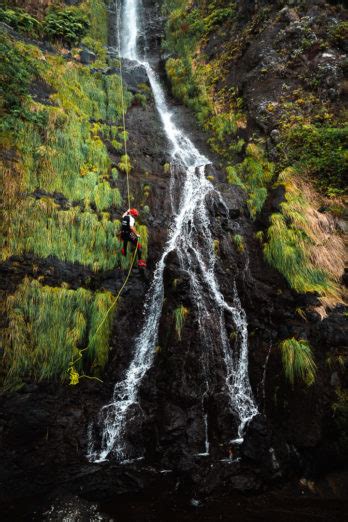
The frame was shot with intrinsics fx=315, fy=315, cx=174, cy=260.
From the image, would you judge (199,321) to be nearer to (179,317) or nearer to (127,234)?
(179,317)

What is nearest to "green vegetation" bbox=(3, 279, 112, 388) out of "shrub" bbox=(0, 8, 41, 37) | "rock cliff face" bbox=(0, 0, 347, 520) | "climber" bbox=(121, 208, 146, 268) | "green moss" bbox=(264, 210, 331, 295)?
"rock cliff face" bbox=(0, 0, 347, 520)

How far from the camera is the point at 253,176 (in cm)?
1065

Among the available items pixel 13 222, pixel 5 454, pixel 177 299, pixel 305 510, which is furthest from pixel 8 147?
pixel 305 510

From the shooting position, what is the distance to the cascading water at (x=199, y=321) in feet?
21.1

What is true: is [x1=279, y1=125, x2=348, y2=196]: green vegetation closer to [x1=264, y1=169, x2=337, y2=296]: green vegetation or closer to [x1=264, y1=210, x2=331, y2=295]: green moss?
[x1=264, y1=169, x2=337, y2=296]: green vegetation

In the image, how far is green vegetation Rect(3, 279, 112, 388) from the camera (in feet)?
20.7

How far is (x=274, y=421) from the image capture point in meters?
6.32

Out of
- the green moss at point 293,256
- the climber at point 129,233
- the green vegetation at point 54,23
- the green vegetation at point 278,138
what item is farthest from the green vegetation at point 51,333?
the green vegetation at point 54,23

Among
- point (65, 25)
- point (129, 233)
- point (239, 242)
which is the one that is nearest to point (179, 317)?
point (129, 233)

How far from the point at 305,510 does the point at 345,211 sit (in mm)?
7440

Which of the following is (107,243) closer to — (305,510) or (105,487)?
(105,487)

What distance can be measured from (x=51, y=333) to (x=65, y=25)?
48.8 feet

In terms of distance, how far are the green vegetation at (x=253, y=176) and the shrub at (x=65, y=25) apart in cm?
1000

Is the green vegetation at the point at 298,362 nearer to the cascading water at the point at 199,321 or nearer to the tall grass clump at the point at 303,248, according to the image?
the cascading water at the point at 199,321
